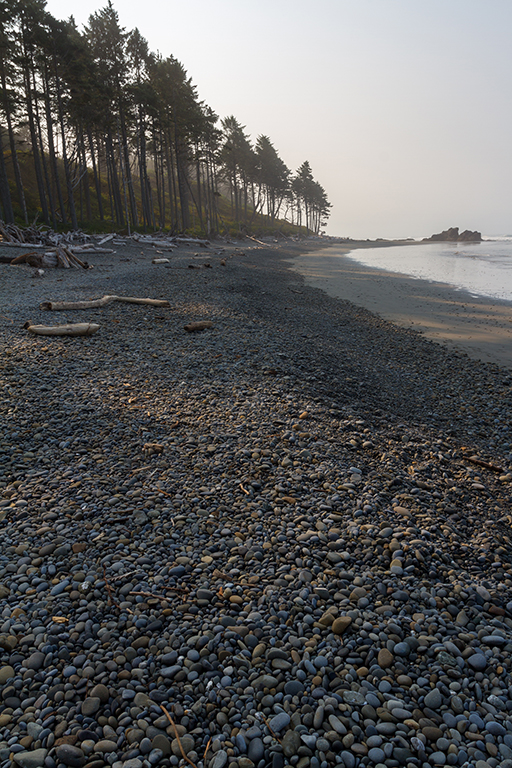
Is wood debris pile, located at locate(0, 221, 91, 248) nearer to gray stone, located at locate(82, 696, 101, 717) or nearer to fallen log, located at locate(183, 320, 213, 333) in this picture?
fallen log, located at locate(183, 320, 213, 333)

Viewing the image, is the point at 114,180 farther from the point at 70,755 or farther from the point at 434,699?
the point at 434,699

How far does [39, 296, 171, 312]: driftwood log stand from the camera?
11180 millimetres

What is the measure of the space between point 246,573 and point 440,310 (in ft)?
56.8

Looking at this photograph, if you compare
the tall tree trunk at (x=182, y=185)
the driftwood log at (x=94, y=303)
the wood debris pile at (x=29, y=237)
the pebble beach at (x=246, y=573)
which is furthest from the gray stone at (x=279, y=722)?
the tall tree trunk at (x=182, y=185)

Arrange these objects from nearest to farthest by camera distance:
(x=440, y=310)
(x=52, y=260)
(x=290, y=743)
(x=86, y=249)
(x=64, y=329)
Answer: (x=290, y=743) < (x=64, y=329) < (x=440, y=310) < (x=52, y=260) < (x=86, y=249)

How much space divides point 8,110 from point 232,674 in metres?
46.1

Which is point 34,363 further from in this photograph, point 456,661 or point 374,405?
point 456,661

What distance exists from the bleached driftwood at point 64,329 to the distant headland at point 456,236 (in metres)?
135

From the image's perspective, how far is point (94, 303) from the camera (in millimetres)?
11812

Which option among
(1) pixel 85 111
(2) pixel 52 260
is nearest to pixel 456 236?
(1) pixel 85 111

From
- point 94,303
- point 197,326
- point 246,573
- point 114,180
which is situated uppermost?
point 114,180

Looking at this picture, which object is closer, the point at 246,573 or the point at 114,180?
the point at 246,573

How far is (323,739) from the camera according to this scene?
7.64 ft

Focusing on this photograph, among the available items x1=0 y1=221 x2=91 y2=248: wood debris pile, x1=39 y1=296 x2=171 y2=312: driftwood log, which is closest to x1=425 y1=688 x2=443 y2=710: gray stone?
x1=39 y1=296 x2=171 y2=312: driftwood log
